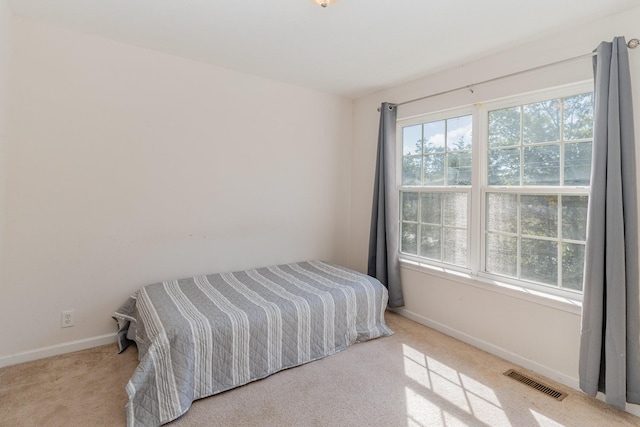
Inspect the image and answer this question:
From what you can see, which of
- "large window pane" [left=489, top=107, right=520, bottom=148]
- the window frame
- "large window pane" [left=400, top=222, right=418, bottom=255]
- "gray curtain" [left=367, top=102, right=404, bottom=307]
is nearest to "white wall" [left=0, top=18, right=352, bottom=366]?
"gray curtain" [left=367, top=102, right=404, bottom=307]

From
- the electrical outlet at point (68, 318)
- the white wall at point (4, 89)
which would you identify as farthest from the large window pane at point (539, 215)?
the white wall at point (4, 89)

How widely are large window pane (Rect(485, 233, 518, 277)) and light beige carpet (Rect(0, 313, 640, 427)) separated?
0.67 meters

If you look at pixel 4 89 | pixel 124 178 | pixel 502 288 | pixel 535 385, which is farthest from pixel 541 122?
pixel 4 89

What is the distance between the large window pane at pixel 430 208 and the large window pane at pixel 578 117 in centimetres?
108

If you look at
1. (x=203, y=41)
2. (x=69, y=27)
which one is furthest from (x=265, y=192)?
(x=69, y=27)

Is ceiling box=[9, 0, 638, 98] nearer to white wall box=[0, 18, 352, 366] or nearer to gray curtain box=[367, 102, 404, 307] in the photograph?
white wall box=[0, 18, 352, 366]

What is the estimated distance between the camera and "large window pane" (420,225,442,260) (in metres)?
2.96

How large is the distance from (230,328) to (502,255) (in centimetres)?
209

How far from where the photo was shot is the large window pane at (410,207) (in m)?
3.17

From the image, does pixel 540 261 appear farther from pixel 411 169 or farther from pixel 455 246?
pixel 411 169

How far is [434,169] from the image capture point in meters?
3.00

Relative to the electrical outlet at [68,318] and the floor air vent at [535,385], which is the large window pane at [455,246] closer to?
the floor air vent at [535,385]

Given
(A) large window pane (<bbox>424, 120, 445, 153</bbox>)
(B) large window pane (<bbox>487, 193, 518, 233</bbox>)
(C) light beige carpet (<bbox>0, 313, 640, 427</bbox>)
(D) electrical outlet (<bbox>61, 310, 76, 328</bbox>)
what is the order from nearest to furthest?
(C) light beige carpet (<bbox>0, 313, 640, 427</bbox>), (D) electrical outlet (<bbox>61, 310, 76, 328</bbox>), (B) large window pane (<bbox>487, 193, 518, 233</bbox>), (A) large window pane (<bbox>424, 120, 445, 153</bbox>)

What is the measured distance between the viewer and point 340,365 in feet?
7.38
